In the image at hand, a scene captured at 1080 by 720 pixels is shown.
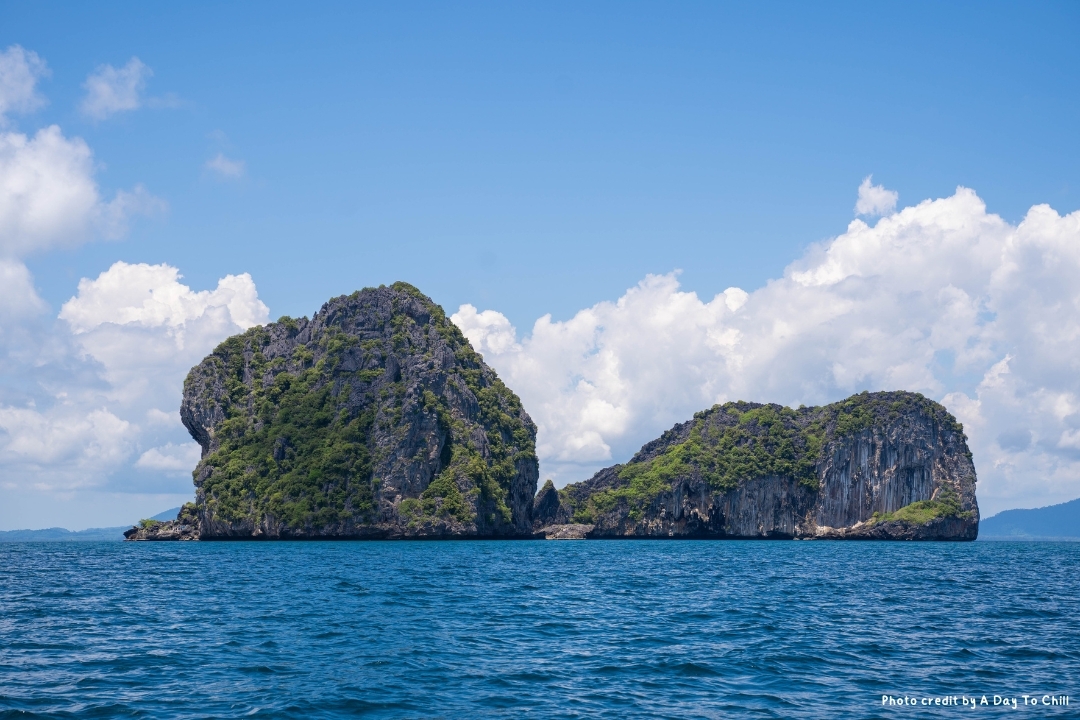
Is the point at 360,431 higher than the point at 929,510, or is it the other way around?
the point at 360,431

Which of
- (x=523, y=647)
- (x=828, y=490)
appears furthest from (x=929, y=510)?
(x=523, y=647)

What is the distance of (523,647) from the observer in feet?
101

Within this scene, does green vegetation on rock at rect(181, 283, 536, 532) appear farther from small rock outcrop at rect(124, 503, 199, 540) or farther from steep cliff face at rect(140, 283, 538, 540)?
small rock outcrop at rect(124, 503, 199, 540)

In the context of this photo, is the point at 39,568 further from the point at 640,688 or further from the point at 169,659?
the point at 640,688

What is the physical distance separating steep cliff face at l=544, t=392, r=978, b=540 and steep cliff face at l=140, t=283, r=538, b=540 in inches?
1102

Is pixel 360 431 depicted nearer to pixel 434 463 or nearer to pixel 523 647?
pixel 434 463

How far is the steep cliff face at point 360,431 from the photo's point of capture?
5807 inches

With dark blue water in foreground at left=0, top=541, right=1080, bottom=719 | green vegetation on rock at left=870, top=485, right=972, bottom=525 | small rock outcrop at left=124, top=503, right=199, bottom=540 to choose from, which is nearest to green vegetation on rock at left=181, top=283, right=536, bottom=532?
small rock outcrop at left=124, top=503, right=199, bottom=540

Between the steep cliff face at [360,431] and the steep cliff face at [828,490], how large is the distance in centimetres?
2798

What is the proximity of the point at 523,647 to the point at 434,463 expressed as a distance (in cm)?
12661

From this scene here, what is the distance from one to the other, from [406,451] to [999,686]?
443ft

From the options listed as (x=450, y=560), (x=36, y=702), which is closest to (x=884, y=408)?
(x=450, y=560)

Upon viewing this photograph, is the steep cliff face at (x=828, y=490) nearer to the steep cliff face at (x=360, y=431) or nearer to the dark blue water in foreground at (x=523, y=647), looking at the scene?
the steep cliff face at (x=360, y=431)

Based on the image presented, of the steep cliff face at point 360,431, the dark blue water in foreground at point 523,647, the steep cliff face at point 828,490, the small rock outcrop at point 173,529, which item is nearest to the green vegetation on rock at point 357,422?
the steep cliff face at point 360,431
